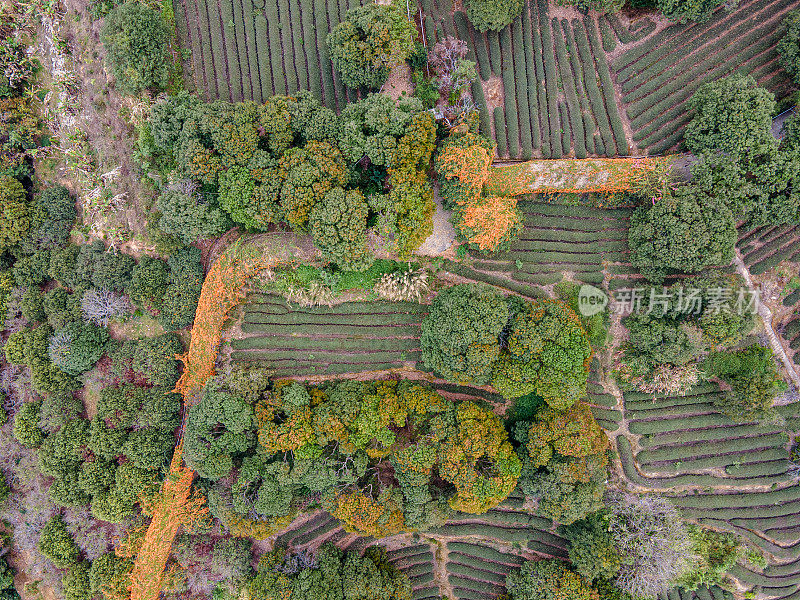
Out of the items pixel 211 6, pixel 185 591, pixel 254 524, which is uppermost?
pixel 211 6

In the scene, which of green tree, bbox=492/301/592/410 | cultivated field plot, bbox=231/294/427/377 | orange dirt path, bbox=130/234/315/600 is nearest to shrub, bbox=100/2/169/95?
orange dirt path, bbox=130/234/315/600

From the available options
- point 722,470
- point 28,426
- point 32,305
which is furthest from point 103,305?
point 722,470

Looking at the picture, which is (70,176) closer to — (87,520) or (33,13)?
(33,13)

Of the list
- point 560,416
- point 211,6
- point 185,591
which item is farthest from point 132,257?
point 560,416

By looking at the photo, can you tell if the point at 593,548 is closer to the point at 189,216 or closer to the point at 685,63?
the point at 685,63

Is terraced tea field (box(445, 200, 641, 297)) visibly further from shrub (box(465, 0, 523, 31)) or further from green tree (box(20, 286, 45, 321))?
green tree (box(20, 286, 45, 321))
